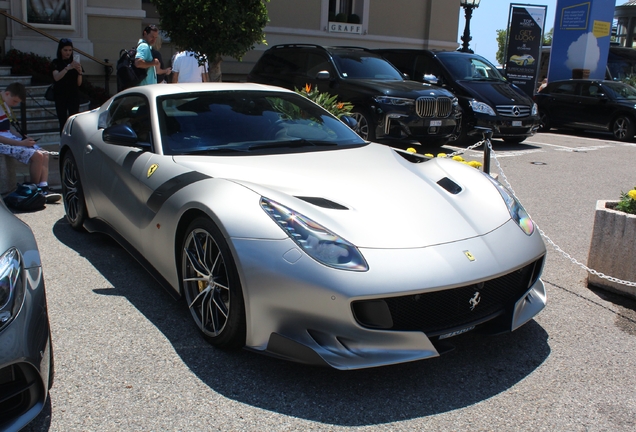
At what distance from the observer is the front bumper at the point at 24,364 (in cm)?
241

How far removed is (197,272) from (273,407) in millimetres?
941

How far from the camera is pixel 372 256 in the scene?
10.0 ft

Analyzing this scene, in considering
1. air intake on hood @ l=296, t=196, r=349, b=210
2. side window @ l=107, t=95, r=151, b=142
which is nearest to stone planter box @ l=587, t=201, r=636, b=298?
air intake on hood @ l=296, t=196, r=349, b=210

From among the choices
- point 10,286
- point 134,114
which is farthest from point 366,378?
point 134,114

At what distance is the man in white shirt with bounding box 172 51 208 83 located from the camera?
32.9ft

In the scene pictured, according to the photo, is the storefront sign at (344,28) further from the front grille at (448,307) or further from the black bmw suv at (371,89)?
the front grille at (448,307)

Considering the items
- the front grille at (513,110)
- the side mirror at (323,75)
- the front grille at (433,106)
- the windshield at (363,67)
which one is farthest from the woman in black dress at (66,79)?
the front grille at (513,110)

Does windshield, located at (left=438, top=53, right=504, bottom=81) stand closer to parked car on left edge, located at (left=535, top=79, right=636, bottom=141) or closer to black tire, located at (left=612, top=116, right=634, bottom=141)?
parked car on left edge, located at (left=535, top=79, right=636, bottom=141)

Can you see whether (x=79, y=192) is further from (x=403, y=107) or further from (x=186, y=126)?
(x=403, y=107)

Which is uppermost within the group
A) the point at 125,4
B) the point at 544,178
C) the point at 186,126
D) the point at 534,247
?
the point at 125,4

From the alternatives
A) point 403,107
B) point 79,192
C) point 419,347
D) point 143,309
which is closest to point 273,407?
point 419,347

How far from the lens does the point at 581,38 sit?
20.1 m

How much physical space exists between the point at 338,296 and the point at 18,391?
1.36 meters

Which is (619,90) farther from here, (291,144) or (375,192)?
(375,192)
